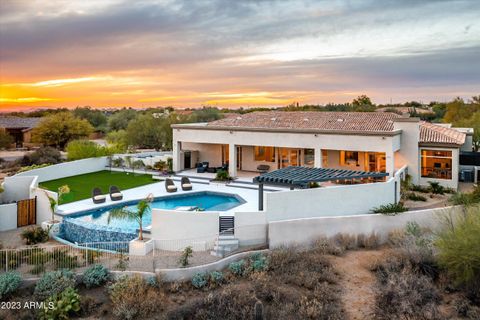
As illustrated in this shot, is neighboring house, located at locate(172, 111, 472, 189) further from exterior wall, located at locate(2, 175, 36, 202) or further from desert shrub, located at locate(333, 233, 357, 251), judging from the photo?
exterior wall, located at locate(2, 175, 36, 202)

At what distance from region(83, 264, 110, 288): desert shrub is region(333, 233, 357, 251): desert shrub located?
953 cm

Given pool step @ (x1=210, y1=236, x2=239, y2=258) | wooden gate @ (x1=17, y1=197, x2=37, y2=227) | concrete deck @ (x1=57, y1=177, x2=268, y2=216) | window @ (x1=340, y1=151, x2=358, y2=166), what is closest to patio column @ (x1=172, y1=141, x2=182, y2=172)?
concrete deck @ (x1=57, y1=177, x2=268, y2=216)

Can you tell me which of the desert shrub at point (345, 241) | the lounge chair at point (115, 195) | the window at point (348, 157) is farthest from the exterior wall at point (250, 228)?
the window at point (348, 157)

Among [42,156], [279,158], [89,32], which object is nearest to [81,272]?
[279,158]

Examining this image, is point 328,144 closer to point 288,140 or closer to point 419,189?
point 288,140

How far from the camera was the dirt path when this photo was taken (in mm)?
11818

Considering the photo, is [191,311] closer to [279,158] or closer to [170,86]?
[279,158]

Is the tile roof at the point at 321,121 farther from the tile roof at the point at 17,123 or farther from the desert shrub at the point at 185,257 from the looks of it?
the tile roof at the point at 17,123

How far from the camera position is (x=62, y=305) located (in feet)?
39.6

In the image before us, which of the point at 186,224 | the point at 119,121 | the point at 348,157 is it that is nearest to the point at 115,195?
the point at 186,224

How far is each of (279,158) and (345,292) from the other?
18.1 m

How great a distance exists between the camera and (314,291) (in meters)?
12.7

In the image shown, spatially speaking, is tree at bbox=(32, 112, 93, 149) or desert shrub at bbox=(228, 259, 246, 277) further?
tree at bbox=(32, 112, 93, 149)

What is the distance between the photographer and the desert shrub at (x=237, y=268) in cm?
1414
